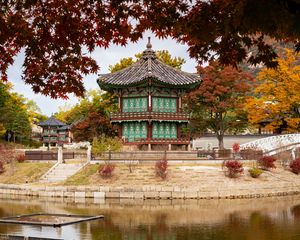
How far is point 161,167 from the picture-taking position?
28.2 meters

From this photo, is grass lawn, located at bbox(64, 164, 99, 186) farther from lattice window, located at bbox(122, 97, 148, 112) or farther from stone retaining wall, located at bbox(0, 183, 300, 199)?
lattice window, located at bbox(122, 97, 148, 112)

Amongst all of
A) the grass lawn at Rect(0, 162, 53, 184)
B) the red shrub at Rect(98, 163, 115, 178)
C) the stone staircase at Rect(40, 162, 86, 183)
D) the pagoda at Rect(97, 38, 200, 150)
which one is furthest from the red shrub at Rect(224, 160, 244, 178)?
the grass lawn at Rect(0, 162, 53, 184)

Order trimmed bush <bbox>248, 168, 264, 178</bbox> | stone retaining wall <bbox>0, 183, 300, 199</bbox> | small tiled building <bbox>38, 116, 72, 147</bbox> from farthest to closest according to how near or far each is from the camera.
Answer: small tiled building <bbox>38, 116, 72, 147</bbox>
trimmed bush <bbox>248, 168, 264, 178</bbox>
stone retaining wall <bbox>0, 183, 300, 199</bbox>

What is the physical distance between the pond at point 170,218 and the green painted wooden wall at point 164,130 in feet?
41.1

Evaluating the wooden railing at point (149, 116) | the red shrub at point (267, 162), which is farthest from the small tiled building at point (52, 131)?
the red shrub at point (267, 162)

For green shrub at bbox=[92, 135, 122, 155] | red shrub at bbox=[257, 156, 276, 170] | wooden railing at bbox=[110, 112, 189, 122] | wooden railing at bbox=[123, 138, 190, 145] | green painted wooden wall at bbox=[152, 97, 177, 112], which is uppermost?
green painted wooden wall at bbox=[152, 97, 177, 112]

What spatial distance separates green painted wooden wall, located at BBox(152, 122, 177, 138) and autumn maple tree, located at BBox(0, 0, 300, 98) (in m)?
28.3

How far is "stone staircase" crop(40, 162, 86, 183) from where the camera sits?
101ft

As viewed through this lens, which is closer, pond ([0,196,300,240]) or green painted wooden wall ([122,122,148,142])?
pond ([0,196,300,240])

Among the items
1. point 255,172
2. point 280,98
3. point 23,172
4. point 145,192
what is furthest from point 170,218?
point 280,98

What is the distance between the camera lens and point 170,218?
19.8 meters

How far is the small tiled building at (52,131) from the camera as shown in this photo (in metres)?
78.0

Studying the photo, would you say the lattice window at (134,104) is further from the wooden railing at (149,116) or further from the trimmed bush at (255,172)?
the trimmed bush at (255,172)

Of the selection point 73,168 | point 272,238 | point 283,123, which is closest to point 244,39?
point 272,238
